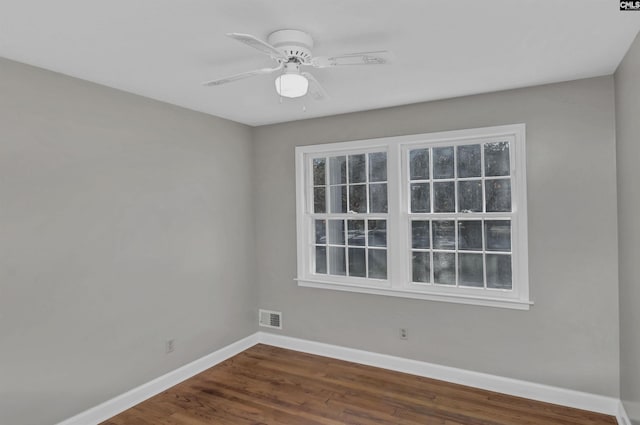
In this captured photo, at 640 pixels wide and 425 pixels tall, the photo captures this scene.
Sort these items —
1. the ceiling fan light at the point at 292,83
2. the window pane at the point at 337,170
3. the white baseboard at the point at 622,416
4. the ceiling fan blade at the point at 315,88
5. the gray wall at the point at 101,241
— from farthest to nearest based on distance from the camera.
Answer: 1. the window pane at the point at 337,170
2. the white baseboard at the point at 622,416
3. the gray wall at the point at 101,241
4. the ceiling fan blade at the point at 315,88
5. the ceiling fan light at the point at 292,83

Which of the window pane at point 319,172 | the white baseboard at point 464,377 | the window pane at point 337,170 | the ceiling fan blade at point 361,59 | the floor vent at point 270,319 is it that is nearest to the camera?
the ceiling fan blade at point 361,59

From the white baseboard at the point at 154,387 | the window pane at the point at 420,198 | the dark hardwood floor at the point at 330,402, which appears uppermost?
the window pane at the point at 420,198

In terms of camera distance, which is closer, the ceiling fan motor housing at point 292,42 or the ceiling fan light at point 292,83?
the ceiling fan motor housing at point 292,42

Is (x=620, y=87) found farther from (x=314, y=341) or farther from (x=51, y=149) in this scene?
(x=51, y=149)

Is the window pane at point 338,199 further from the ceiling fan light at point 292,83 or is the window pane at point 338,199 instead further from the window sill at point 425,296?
the ceiling fan light at point 292,83

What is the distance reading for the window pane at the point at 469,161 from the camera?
3443mm

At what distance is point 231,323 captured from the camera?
13.8ft

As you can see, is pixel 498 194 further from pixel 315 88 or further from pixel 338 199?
pixel 315 88

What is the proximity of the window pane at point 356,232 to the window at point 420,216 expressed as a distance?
0.01 m

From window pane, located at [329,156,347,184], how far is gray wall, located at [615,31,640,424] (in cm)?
233

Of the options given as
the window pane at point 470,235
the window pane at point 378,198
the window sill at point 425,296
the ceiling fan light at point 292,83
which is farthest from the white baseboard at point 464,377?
the ceiling fan light at point 292,83

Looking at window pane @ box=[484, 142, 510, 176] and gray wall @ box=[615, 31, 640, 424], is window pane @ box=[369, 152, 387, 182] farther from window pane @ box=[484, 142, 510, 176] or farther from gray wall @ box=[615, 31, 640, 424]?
gray wall @ box=[615, 31, 640, 424]

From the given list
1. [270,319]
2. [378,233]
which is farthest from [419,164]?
[270,319]

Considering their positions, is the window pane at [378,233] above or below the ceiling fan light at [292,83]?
below
